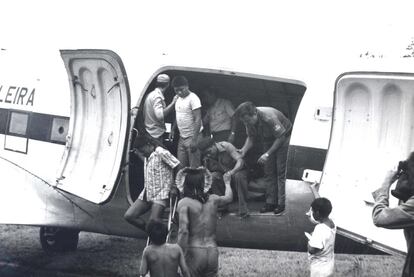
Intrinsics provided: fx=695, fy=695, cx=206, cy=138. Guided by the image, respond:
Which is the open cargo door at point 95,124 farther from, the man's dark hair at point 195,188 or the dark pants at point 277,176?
the dark pants at point 277,176

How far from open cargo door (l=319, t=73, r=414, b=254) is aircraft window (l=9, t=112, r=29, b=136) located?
4758 mm

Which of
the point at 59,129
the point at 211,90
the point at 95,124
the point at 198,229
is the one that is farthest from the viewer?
the point at 211,90

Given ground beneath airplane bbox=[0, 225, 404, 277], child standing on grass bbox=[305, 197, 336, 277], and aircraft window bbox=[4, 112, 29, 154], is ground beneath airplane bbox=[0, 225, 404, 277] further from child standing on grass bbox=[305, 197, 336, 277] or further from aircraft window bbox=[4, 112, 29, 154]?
child standing on grass bbox=[305, 197, 336, 277]

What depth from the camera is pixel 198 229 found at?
7.52 metres

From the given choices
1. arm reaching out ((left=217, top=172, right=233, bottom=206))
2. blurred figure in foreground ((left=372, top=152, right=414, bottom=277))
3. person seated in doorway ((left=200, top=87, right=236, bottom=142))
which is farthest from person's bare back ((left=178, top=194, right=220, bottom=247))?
person seated in doorway ((left=200, top=87, right=236, bottom=142))

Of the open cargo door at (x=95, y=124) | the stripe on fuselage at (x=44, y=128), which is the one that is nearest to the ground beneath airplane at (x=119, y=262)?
the stripe on fuselage at (x=44, y=128)

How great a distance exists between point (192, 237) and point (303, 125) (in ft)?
6.31

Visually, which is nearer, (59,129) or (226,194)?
(226,194)

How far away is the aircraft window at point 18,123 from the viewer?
10.3 metres

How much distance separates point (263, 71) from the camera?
27.8 ft

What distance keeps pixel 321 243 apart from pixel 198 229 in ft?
4.53

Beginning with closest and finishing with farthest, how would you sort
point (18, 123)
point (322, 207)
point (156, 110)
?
1. point (322, 207)
2. point (156, 110)
3. point (18, 123)

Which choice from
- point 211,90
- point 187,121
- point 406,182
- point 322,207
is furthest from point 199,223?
point 211,90

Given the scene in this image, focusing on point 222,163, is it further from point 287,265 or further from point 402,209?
point 402,209
